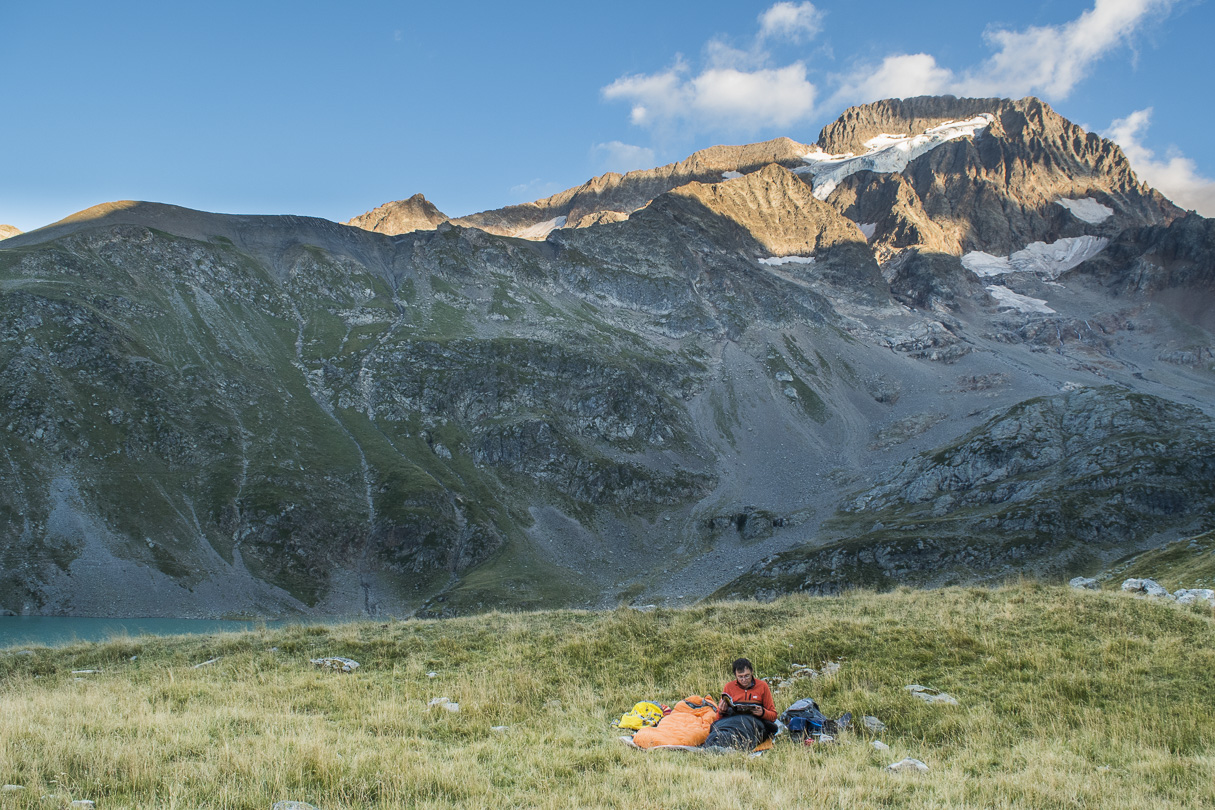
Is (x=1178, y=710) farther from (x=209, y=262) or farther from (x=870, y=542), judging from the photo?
(x=209, y=262)

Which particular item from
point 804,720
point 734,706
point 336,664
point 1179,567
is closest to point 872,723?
point 804,720

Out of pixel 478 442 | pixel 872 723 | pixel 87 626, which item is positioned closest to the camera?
pixel 872 723

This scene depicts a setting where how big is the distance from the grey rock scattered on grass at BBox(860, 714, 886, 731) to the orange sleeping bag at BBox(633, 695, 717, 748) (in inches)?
105

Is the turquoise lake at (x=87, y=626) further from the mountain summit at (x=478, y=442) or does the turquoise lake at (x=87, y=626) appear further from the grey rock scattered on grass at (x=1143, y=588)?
the grey rock scattered on grass at (x=1143, y=588)

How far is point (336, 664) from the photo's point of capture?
1677 centimetres

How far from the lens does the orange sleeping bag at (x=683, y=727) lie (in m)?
10.9

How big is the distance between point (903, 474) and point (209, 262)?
141 m

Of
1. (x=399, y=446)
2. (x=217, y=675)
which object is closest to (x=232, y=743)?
(x=217, y=675)

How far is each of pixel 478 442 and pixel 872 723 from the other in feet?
356

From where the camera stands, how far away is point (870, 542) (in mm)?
74625

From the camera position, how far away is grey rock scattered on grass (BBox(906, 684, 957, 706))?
12.4 metres

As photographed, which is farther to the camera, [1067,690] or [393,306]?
[393,306]

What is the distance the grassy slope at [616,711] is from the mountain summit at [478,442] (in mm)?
53884

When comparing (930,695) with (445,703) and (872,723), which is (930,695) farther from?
(445,703)
